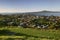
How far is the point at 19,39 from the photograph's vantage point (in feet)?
85.3

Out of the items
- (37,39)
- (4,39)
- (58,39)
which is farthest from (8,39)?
(58,39)

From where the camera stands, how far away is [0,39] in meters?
25.6

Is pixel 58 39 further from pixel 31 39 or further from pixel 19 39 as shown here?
pixel 19 39

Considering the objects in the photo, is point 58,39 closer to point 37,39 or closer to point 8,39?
point 37,39

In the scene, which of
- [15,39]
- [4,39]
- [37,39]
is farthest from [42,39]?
[4,39]

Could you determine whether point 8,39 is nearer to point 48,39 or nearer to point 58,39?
point 48,39

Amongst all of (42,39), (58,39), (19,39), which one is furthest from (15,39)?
(58,39)

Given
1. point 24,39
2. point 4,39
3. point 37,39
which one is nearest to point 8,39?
point 4,39

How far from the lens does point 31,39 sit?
26047 millimetres

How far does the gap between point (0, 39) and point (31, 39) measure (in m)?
4.89

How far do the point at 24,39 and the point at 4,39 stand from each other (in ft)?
10.4

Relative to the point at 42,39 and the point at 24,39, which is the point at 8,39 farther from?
the point at 42,39

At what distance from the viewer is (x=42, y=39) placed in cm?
2680

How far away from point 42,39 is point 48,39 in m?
0.98
